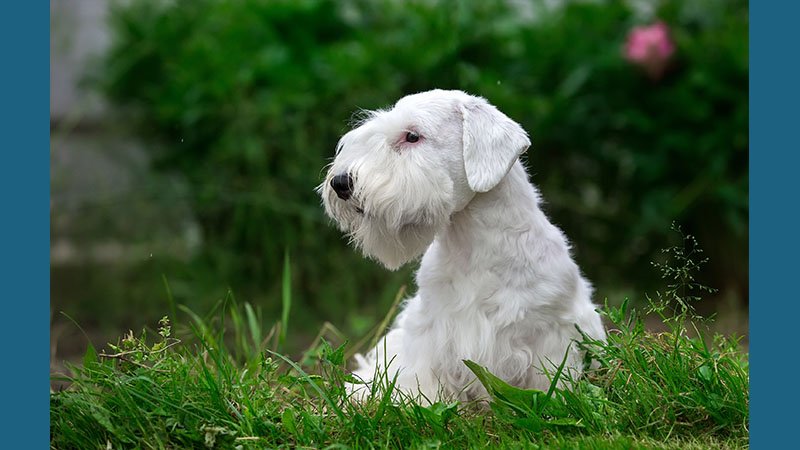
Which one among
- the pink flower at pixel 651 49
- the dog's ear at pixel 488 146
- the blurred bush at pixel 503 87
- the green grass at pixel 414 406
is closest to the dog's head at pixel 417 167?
the dog's ear at pixel 488 146

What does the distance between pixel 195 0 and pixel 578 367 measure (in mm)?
4965

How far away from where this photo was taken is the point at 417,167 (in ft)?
10.3

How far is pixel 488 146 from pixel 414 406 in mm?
980

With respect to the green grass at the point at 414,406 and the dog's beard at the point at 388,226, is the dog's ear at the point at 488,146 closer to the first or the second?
the dog's beard at the point at 388,226

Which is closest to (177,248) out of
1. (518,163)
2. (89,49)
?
(89,49)

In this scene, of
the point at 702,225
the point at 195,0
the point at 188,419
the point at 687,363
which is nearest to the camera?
the point at 188,419

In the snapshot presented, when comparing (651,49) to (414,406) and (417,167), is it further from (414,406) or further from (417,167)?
(414,406)

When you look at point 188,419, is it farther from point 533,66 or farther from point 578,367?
Result: point 533,66

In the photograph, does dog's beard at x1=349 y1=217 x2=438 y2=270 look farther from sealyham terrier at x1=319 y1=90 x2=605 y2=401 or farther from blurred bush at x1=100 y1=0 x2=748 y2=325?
blurred bush at x1=100 y1=0 x2=748 y2=325

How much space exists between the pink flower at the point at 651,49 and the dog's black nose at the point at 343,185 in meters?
3.64

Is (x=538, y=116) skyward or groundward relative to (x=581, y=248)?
skyward

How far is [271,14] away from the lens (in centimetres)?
648

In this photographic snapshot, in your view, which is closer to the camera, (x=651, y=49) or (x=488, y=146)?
(x=488, y=146)

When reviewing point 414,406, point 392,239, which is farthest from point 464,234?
point 414,406
